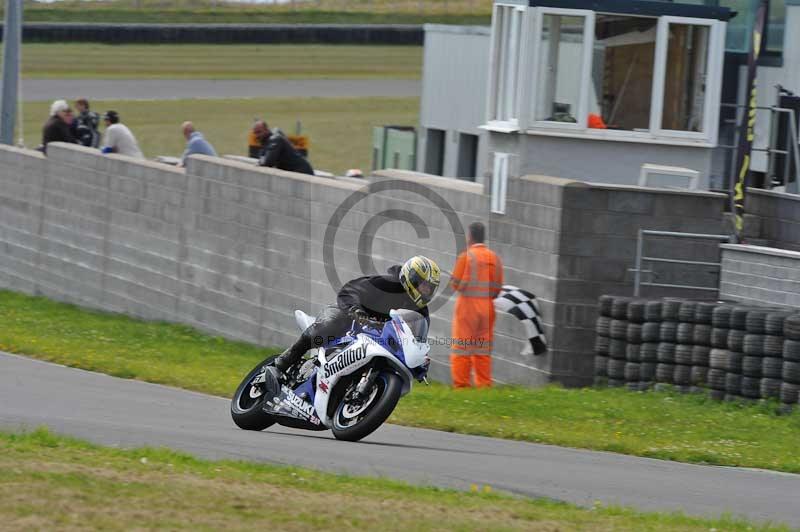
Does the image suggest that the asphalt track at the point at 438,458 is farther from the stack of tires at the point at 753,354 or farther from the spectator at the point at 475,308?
the spectator at the point at 475,308

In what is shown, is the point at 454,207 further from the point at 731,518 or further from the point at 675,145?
the point at 731,518

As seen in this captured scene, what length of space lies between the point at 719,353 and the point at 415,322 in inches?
170

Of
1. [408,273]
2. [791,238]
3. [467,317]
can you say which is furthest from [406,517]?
[791,238]

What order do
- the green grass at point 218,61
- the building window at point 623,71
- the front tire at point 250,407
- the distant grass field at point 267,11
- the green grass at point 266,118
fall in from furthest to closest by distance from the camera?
the distant grass field at point 267,11, the green grass at point 218,61, the green grass at point 266,118, the building window at point 623,71, the front tire at point 250,407

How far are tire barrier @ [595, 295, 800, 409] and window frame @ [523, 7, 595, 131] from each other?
2.96m

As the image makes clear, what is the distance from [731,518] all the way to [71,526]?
4.00m

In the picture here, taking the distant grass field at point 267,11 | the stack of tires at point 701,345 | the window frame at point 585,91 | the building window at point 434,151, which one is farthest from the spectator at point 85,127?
the distant grass field at point 267,11

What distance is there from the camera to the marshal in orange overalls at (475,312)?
15.5 m

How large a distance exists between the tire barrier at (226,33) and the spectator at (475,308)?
30915 millimetres

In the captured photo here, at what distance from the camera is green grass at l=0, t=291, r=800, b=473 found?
1198 centimetres

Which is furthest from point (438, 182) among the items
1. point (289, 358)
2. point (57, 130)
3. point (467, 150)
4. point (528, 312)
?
point (467, 150)

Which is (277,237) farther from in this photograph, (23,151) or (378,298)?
(378,298)

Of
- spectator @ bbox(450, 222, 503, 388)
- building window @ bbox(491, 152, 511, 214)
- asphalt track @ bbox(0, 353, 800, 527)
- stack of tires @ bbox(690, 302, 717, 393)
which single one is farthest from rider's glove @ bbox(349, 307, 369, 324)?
building window @ bbox(491, 152, 511, 214)

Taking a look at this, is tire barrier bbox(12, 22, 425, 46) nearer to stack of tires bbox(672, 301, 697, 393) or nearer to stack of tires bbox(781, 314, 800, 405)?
stack of tires bbox(672, 301, 697, 393)
